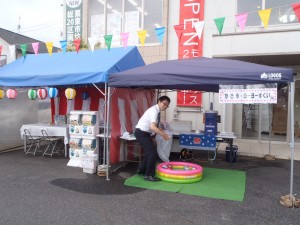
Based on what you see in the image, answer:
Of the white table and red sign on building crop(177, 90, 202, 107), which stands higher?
red sign on building crop(177, 90, 202, 107)

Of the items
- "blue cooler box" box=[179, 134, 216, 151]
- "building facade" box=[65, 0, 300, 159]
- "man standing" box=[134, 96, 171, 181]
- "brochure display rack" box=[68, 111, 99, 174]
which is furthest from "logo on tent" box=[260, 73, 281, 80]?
"building facade" box=[65, 0, 300, 159]

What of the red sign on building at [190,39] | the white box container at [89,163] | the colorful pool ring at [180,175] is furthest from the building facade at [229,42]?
the white box container at [89,163]

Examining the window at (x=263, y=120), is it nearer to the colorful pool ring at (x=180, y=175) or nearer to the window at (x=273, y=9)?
the window at (x=273, y=9)

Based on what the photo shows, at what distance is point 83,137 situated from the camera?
21.3 feet

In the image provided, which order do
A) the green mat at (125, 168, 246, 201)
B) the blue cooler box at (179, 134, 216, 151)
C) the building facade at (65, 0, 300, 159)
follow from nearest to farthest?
the green mat at (125, 168, 246, 201), the blue cooler box at (179, 134, 216, 151), the building facade at (65, 0, 300, 159)

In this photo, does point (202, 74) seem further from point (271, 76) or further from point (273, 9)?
point (273, 9)

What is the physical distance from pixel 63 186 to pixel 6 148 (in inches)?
172

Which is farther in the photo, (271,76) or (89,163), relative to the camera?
(89,163)

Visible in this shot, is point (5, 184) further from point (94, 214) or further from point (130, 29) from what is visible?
point (130, 29)

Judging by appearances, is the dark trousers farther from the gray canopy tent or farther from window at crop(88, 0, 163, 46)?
window at crop(88, 0, 163, 46)


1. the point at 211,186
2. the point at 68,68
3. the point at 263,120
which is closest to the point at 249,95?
the point at 211,186

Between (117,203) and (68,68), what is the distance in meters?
4.11

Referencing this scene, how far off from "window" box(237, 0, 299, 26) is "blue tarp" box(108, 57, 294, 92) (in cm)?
476

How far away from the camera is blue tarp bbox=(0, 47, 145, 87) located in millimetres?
6410
